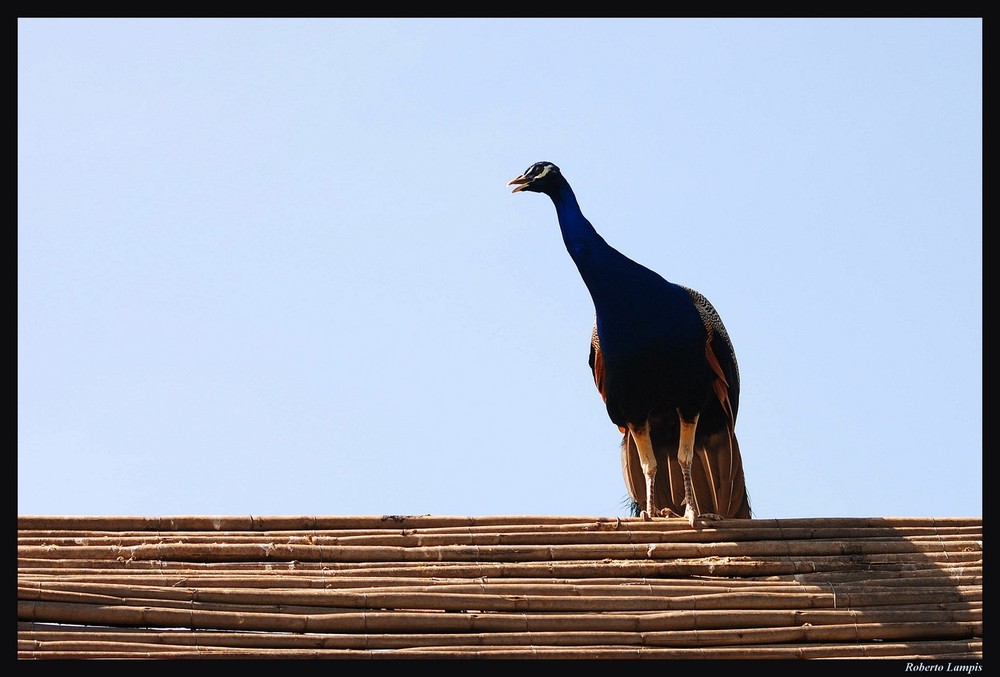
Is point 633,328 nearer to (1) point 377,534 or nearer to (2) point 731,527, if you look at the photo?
(2) point 731,527

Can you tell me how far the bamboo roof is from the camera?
621cm

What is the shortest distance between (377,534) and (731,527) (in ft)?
6.01

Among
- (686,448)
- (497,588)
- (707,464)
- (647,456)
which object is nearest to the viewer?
(497,588)

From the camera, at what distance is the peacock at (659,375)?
29.4 feet

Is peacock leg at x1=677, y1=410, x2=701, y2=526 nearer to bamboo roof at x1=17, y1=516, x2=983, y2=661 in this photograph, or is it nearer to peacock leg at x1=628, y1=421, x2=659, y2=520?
peacock leg at x1=628, y1=421, x2=659, y2=520

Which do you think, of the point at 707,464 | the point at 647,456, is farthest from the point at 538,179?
the point at 707,464

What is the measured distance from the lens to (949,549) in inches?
297

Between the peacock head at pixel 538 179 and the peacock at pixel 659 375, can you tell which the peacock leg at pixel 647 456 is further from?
the peacock head at pixel 538 179

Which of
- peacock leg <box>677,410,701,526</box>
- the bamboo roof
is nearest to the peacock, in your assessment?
peacock leg <box>677,410,701,526</box>

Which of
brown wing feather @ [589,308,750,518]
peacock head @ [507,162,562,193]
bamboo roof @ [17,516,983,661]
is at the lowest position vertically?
bamboo roof @ [17,516,983,661]

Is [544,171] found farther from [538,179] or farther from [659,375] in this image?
[659,375]

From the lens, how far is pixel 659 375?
9047 mm

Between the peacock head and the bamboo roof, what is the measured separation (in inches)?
100

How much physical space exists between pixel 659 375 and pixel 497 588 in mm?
2700
